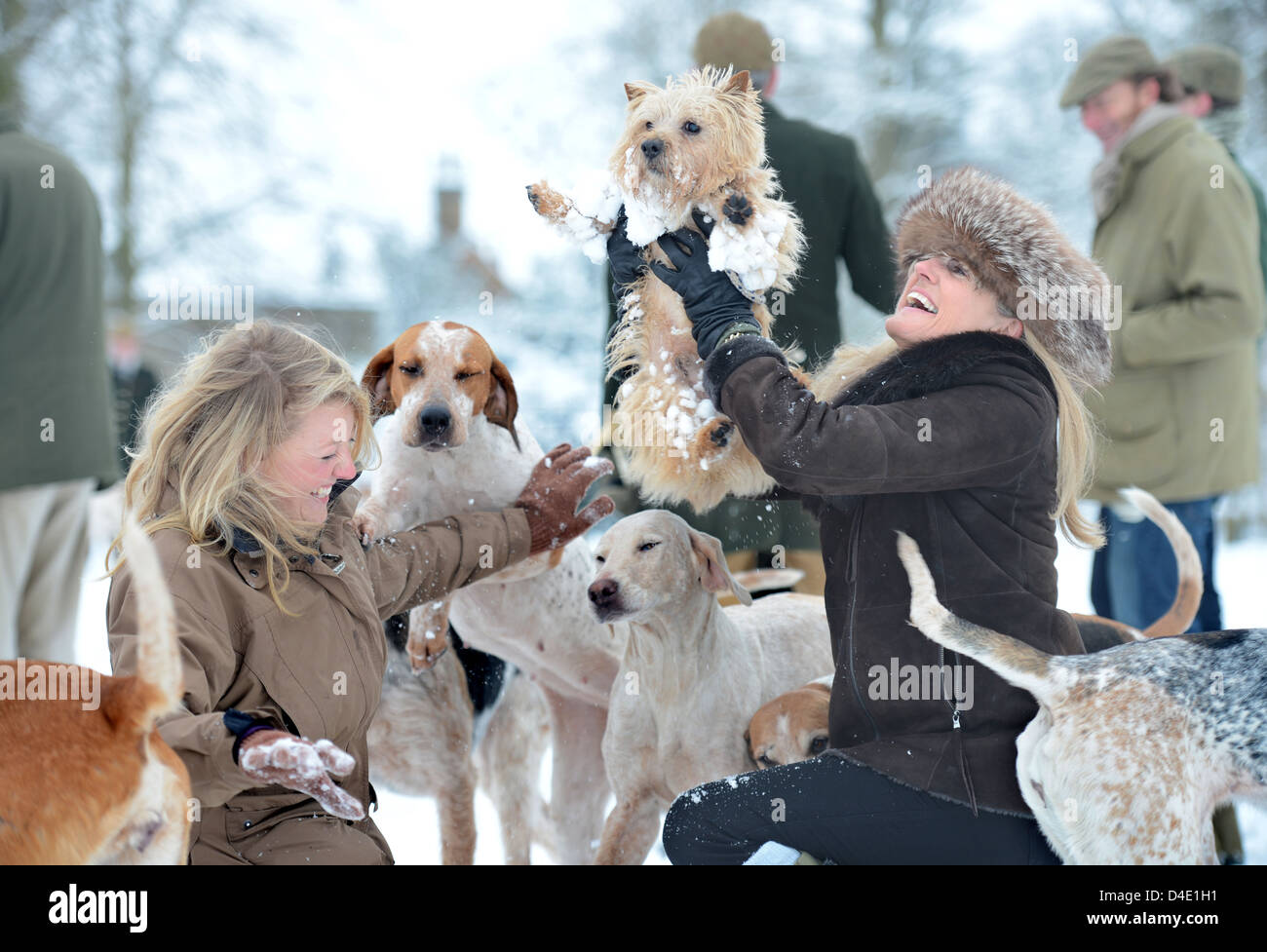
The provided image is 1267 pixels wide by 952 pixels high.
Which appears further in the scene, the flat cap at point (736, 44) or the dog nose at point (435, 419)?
the flat cap at point (736, 44)

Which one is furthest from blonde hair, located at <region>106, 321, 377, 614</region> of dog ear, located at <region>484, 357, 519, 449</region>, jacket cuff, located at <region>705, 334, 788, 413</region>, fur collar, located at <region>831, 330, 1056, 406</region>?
fur collar, located at <region>831, 330, 1056, 406</region>

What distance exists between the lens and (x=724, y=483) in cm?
247

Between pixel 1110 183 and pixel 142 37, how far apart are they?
22.6 feet

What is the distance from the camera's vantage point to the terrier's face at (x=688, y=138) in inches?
88.6

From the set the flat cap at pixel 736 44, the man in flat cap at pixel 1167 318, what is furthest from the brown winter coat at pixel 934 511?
the man in flat cap at pixel 1167 318

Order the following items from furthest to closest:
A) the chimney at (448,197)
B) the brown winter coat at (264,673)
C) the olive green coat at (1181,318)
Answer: the chimney at (448,197), the olive green coat at (1181,318), the brown winter coat at (264,673)

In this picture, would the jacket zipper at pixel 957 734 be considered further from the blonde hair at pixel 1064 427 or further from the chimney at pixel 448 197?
the chimney at pixel 448 197

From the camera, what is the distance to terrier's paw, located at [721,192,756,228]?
224 centimetres

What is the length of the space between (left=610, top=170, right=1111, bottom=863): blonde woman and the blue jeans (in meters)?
1.59

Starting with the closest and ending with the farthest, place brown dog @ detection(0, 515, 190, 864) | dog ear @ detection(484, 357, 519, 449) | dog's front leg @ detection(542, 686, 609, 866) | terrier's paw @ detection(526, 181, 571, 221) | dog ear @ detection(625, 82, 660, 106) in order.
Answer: brown dog @ detection(0, 515, 190, 864)
terrier's paw @ detection(526, 181, 571, 221)
dog ear @ detection(625, 82, 660, 106)
dog ear @ detection(484, 357, 519, 449)
dog's front leg @ detection(542, 686, 609, 866)

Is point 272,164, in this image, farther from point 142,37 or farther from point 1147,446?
point 1147,446

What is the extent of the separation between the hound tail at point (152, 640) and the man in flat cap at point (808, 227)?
1.28 m

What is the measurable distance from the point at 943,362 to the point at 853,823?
85 cm

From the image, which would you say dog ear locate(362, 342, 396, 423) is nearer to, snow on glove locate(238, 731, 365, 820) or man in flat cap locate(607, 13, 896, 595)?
man in flat cap locate(607, 13, 896, 595)
